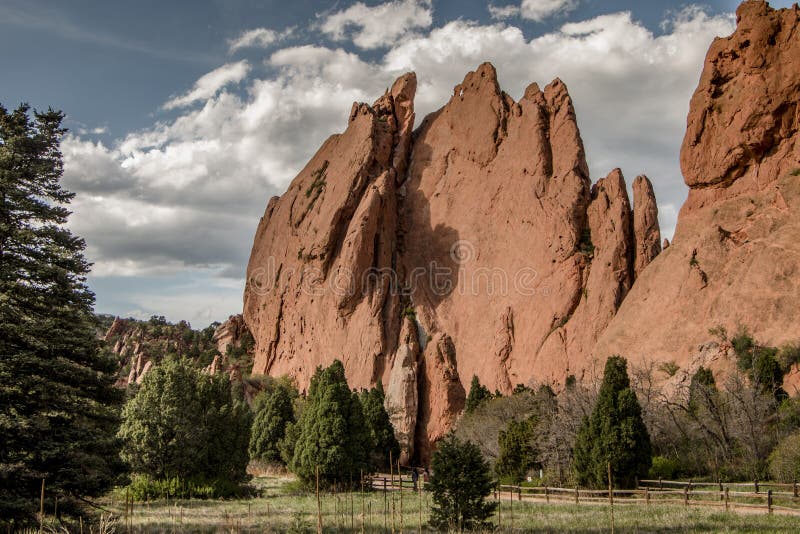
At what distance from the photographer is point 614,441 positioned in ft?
95.7

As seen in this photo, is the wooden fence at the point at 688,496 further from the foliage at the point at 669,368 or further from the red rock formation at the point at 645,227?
the red rock formation at the point at 645,227

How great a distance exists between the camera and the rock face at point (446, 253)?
5684cm

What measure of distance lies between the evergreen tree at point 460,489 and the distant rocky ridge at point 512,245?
31.6 meters

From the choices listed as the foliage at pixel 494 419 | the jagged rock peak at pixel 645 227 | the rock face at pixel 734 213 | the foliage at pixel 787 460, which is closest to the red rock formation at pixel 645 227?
the jagged rock peak at pixel 645 227

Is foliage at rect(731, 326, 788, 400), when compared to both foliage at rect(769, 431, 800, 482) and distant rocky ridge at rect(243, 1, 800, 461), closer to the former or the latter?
distant rocky ridge at rect(243, 1, 800, 461)

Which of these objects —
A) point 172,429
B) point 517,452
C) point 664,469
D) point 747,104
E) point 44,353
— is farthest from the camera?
point 747,104

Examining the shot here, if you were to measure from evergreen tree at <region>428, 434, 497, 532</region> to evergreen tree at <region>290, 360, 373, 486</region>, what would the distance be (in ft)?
54.7

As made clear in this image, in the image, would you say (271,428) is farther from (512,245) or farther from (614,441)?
(512,245)

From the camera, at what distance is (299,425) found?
132ft

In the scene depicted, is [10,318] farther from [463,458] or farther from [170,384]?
[170,384]

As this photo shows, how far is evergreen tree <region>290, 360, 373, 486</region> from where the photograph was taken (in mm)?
34031

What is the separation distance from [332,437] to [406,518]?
42.8 feet

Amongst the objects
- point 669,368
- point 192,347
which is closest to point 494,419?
point 669,368

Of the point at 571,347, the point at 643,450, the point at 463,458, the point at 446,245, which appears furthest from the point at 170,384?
the point at 446,245
